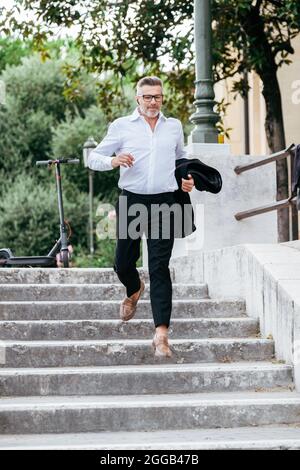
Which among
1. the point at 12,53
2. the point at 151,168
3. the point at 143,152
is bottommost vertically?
the point at 151,168

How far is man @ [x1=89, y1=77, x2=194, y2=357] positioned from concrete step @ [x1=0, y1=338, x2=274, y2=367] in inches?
7.2

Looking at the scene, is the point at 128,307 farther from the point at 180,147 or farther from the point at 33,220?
the point at 33,220

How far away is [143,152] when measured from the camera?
848 centimetres

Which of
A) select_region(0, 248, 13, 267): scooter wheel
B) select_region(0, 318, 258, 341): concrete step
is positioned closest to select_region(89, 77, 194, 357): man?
select_region(0, 318, 258, 341): concrete step

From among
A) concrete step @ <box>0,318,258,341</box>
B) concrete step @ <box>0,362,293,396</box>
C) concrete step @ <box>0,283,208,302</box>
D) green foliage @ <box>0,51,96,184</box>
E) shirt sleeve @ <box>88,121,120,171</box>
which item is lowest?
concrete step @ <box>0,362,293,396</box>

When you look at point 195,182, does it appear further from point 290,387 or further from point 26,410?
point 26,410

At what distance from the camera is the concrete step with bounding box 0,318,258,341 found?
29.7ft

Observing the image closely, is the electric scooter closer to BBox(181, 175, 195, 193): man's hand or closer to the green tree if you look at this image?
the green tree

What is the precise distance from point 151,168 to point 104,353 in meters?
1.37

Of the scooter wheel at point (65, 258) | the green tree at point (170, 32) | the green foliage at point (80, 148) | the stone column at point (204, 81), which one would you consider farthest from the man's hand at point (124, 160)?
the green foliage at point (80, 148)

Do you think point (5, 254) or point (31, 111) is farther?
point (31, 111)

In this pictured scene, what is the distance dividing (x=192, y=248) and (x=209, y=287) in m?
1.14

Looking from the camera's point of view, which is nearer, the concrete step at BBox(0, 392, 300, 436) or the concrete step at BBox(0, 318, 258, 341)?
the concrete step at BBox(0, 392, 300, 436)

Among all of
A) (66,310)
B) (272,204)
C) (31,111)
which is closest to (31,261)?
(272,204)
